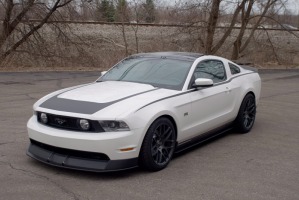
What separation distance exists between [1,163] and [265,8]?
59.1 ft

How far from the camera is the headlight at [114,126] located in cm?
465

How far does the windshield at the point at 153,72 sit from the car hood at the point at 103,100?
25 cm

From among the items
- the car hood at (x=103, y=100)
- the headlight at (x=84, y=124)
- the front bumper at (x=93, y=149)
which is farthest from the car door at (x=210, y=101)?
the headlight at (x=84, y=124)

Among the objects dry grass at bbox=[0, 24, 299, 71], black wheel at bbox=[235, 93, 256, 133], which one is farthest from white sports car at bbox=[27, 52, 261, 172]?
dry grass at bbox=[0, 24, 299, 71]

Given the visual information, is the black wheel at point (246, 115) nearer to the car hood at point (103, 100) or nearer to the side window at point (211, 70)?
the side window at point (211, 70)

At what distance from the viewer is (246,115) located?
7254 mm

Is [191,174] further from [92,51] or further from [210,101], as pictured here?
[92,51]

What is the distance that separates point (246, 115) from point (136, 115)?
3.12 metres

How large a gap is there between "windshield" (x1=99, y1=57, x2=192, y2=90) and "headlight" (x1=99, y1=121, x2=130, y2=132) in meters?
1.24

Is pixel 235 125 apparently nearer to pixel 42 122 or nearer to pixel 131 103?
pixel 131 103

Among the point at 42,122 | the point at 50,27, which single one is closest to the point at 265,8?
the point at 50,27

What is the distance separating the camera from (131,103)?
492cm

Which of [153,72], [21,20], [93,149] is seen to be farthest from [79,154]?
[21,20]

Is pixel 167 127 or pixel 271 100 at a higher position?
pixel 167 127
